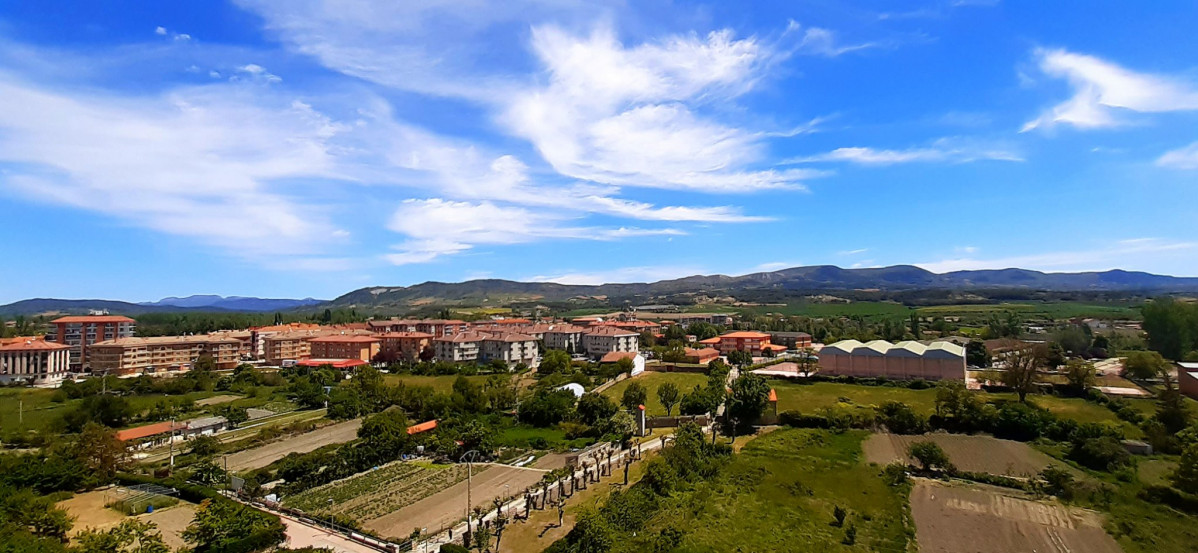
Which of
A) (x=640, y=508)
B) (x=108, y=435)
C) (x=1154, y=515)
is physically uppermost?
(x=108, y=435)

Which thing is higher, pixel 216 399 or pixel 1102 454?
pixel 216 399

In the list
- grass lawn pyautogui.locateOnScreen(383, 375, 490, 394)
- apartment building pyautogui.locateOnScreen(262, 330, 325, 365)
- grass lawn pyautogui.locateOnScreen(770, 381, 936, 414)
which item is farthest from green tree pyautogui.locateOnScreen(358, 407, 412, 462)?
apartment building pyautogui.locateOnScreen(262, 330, 325, 365)

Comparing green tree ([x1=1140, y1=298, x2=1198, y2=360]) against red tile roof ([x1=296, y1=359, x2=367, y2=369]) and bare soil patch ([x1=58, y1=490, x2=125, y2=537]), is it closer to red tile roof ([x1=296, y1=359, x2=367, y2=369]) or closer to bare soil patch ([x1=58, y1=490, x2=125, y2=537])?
bare soil patch ([x1=58, y1=490, x2=125, y2=537])

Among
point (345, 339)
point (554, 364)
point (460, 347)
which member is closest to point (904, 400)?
point (554, 364)

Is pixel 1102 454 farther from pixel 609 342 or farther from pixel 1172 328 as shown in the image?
pixel 609 342

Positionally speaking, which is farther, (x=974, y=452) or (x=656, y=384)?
(x=656, y=384)

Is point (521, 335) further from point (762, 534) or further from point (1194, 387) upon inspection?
point (1194, 387)

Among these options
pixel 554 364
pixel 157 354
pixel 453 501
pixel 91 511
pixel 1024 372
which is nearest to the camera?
pixel 91 511

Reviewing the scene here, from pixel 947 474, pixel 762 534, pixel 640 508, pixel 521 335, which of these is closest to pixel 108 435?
pixel 640 508
